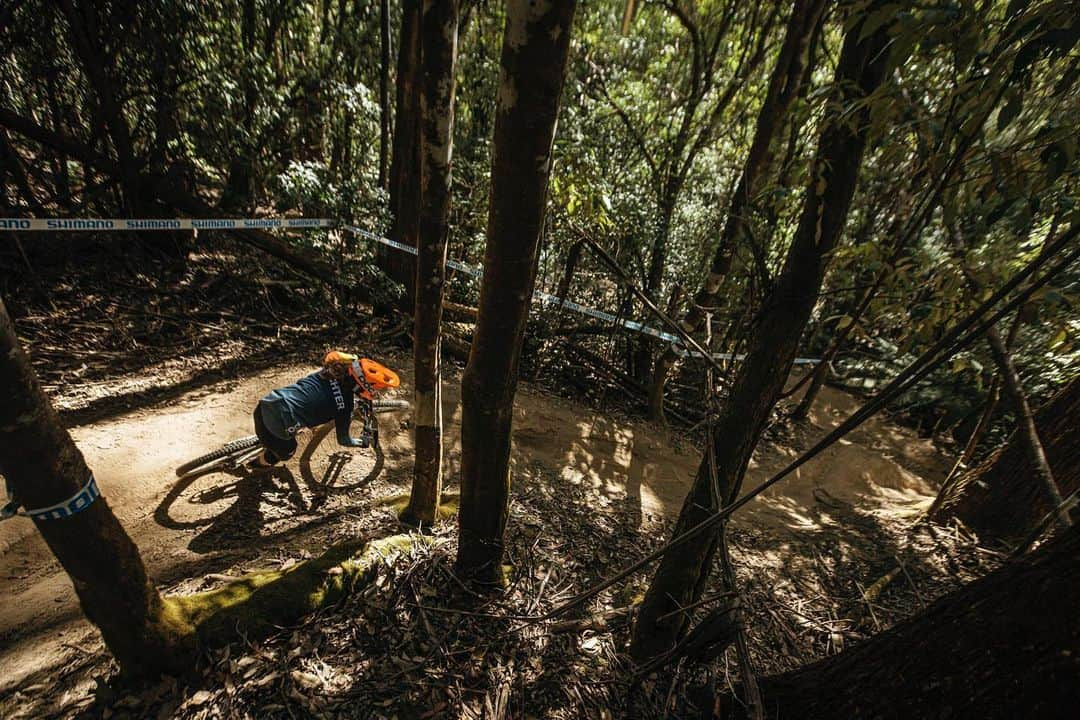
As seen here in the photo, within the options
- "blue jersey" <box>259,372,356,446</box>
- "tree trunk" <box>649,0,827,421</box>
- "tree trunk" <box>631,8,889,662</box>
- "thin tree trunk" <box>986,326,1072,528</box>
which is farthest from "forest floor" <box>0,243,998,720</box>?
"tree trunk" <box>649,0,827,421</box>

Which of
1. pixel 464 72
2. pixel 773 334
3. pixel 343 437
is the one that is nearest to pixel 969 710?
pixel 773 334

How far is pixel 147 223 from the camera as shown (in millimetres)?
6695

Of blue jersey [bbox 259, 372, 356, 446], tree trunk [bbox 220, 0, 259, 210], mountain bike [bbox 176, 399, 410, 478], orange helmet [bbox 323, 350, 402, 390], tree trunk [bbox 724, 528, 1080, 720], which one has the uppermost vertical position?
tree trunk [bbox 220, 0, 259, 210]

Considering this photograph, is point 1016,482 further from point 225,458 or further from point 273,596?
point 225,458

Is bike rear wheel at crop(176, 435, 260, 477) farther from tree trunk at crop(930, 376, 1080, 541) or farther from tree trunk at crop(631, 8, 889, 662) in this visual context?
tree trunk at crop(930, 376, 1080, 541)

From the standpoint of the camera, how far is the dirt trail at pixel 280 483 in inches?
137

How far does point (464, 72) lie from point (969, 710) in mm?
12254

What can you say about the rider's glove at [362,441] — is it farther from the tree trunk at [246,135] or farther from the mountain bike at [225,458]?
the tree trunk at [246,135]

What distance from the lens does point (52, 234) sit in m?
7.20

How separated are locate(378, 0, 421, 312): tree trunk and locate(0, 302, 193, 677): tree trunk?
6.68 m

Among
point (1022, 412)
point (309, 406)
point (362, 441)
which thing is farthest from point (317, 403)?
point (1022, 412)

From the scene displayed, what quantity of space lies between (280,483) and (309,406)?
3.42ft

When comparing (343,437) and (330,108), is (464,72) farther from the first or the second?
(343,437)

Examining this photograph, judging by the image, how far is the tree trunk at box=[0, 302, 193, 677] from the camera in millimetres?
1807
